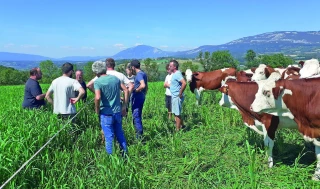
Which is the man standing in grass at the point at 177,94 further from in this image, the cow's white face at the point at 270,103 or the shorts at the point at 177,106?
the cow's white face at the point at 270,103

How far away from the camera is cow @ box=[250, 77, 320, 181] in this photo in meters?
4.20

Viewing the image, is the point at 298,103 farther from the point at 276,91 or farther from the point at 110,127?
the point at 110,127

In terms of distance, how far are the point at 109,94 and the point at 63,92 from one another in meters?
1.31

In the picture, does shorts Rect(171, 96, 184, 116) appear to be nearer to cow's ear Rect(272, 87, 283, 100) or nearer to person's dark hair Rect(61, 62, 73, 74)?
person's dark hair Rect(61, 62, 73, 74)

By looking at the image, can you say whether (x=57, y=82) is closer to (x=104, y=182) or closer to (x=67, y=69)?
(x=67, y=69)

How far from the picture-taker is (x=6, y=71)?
6412cm

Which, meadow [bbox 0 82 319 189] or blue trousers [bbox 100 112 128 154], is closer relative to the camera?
meadow [bbox 0 82 319 189]

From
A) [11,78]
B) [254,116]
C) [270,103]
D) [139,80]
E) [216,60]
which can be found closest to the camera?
[270,103]

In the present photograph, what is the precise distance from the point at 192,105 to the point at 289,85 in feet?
23.0

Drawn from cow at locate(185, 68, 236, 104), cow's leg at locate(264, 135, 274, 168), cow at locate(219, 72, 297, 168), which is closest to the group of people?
cow at locate(219, 72, 297, 168)

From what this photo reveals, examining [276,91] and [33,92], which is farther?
[33,92]

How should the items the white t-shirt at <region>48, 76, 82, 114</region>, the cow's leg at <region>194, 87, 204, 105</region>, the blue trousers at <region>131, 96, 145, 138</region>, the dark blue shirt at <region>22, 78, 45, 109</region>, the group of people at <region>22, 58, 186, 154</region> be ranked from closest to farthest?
the group of people at <region>22, 58, 186, 154</region> → the white t-shirt at <region>48, 76, 82, 114</region> → the dark blue shirt at <region>22, 78, 45, 109</region> → the blue trousers at <region>131, 96, 145, 138</region> → the cow's leg at <region>194, 87, 204, 105</region>

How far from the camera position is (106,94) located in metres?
5.06

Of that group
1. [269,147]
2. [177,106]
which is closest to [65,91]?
[177,106]
